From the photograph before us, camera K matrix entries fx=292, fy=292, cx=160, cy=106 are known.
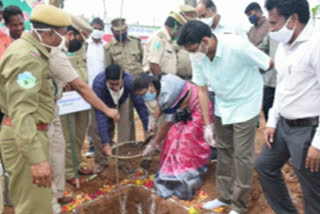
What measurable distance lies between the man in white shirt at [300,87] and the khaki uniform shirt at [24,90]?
1.58 meters

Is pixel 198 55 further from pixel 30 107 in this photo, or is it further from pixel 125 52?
pixel 125 52

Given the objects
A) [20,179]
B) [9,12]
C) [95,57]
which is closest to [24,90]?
[20,179]

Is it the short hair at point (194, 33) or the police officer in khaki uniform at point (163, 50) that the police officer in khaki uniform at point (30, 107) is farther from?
the police officer in khaki uniform at point (163, 50)

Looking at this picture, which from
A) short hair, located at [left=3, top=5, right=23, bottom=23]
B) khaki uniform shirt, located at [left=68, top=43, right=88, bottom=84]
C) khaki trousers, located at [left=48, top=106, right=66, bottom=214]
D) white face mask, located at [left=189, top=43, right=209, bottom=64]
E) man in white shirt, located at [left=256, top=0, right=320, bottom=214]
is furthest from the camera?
khaki uniform shirt, located at [left=68, top=43, right=88, bottom=84]

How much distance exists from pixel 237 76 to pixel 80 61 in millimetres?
2085

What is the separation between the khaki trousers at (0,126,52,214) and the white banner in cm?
112

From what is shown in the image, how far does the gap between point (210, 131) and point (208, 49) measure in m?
0.87

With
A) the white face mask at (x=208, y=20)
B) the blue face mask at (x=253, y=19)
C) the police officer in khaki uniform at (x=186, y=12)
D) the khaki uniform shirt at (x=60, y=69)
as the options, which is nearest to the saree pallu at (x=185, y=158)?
the white face mask at (x=208, y=20)

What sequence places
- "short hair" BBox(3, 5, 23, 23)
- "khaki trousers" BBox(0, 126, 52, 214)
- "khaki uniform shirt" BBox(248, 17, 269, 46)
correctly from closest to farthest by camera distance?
"khaki trousers" BBox(0, 126, 52, 214) → "short hair" BBox(3, 5, 23, 23) → "khaki uniform shirt" BBox(248, 17, 269, 46)

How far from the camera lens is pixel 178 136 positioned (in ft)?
10.9

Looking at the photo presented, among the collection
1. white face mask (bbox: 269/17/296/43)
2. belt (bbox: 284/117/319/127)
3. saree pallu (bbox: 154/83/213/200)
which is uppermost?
white face mask (bbox: 269/17/296/43)

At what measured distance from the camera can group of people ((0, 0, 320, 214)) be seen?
183cm

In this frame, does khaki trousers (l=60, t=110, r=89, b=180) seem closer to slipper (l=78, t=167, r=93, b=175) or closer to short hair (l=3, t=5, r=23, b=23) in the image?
slipper (l=78, t=167, r=93, b=175)

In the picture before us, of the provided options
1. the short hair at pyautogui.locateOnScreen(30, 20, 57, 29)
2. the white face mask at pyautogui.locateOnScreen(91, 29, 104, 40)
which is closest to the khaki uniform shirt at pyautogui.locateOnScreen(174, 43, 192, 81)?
the white face mask at pyautogui.locateOnScreen(91, 29, 104, 40)
